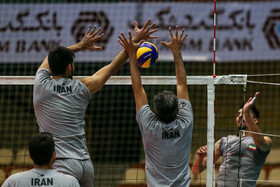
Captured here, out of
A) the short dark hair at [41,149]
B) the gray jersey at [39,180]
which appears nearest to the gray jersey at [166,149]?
the gray jersey at [39,180]

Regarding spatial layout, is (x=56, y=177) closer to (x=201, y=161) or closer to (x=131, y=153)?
(x=201, y=161)

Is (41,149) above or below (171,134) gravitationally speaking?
below

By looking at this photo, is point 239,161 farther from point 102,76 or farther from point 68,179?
point 68,179

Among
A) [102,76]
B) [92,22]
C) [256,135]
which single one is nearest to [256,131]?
[256,135]

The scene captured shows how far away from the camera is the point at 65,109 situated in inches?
169

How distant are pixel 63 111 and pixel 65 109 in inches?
1.1

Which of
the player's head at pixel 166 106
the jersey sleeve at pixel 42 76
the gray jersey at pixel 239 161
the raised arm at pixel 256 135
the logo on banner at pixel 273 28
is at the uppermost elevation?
the logo on banner at pixel 273 28

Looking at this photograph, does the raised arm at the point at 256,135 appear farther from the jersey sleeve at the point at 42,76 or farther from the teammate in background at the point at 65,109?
the jersey sleeve at the point at 42,76

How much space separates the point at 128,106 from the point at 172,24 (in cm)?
311

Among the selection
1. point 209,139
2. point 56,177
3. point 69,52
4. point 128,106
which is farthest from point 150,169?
point 128,106

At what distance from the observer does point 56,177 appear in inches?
150

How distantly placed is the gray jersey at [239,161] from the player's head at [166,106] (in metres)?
2.16

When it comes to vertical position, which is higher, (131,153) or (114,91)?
(114,91)

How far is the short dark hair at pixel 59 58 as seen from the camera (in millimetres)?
4316
